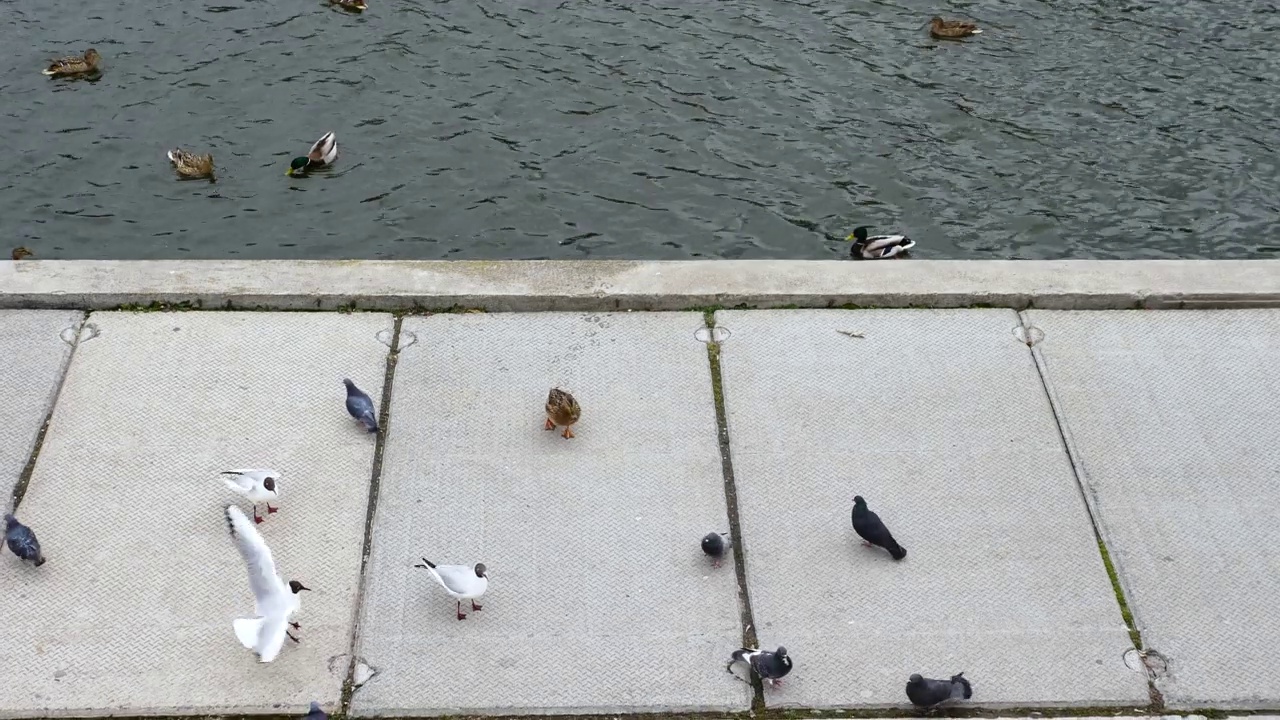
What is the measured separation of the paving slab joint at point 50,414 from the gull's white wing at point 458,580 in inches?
91.6

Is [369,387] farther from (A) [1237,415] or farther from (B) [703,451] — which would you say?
(A) [1237,415]

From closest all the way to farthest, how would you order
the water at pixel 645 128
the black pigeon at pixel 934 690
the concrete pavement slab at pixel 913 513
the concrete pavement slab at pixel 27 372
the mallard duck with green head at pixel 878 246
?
the black pigeon at pixel 934 690 → the concrete pavement slab at pixel 913 513 → the concrete pavement slab at pixel 27 372 → the mallard duck with green head at pixel 878 246 → the water at pixel 645 128

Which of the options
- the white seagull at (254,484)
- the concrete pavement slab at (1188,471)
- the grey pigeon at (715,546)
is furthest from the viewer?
the white seagull at (254,484)

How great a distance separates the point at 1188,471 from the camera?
21.2 feet

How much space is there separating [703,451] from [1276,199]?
25.3 feet

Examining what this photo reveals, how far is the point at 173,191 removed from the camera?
11266mm

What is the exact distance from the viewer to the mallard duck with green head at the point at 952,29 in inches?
531

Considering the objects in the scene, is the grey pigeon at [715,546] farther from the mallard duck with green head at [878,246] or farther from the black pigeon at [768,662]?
the mallard duck with green head at [878,246]

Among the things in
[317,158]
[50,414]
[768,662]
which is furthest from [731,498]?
[317,158]

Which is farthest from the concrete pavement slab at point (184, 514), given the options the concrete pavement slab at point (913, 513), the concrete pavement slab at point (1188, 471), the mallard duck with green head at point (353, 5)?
the mallard duck with green head at point (353, 5)

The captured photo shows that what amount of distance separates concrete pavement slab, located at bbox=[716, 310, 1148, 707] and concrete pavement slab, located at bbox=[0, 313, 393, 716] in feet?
6.96

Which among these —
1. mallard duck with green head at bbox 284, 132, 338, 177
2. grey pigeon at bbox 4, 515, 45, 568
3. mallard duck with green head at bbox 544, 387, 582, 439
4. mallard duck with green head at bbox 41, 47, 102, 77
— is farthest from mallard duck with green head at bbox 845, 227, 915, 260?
mallard duck with green head at bbox 41, 47, 102, 77

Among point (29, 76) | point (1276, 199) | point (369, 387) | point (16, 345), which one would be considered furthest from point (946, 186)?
point (29, 76)

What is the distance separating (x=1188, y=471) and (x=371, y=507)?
4.39 meters
